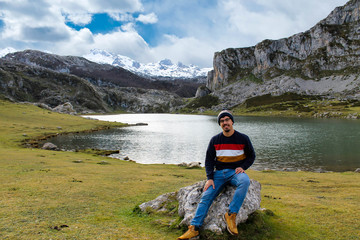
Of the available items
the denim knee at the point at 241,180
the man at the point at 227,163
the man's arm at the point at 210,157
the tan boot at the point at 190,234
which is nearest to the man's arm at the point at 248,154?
the man at the point at 227,163

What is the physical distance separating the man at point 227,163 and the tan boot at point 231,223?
23 cm

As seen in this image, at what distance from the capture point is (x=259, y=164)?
45.0 m

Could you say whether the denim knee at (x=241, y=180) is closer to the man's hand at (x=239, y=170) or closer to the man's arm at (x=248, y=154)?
the man's hand at (x=239, y=170)

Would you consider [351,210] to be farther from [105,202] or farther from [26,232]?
[26,232]

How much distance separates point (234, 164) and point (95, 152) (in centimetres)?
5004

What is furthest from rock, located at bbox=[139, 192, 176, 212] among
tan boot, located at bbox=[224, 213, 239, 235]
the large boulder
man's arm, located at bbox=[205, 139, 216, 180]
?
tan boot, located at bbox=[224, 213, 239, 235]

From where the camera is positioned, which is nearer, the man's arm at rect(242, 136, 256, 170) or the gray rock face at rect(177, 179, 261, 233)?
the gray rock face at rect(177, 179, 261, 233)

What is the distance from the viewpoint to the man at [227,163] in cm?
906

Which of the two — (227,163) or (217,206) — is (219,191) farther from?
(227,163)

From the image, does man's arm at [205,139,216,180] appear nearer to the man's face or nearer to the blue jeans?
the blue jeans

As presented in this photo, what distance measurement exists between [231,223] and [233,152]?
3030 mm

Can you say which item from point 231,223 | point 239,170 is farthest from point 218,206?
point 239,170

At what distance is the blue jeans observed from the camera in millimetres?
8672

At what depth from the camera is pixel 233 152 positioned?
10.1 meters
